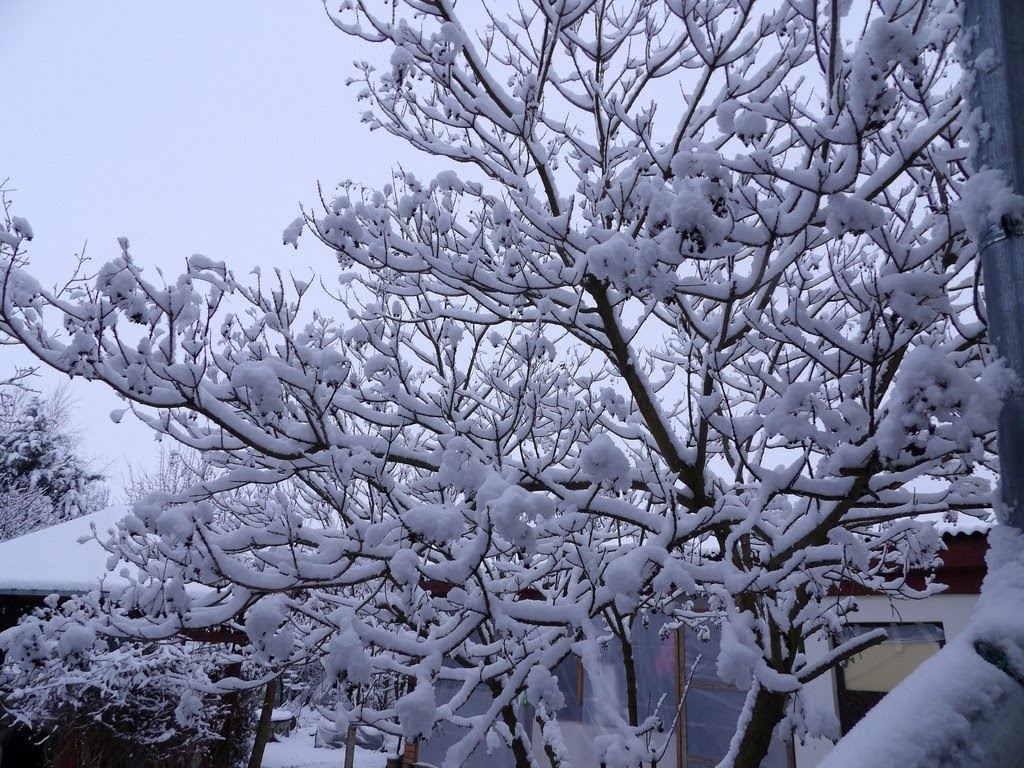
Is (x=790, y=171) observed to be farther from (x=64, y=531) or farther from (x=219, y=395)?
(x=64, y=531)

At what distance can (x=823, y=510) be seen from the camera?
291 cm

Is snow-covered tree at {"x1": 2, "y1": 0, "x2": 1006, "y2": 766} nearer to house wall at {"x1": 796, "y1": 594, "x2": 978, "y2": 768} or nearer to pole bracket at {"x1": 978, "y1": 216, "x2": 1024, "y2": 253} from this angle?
pole bracket at {"x1": 978, "y1": 216, "x2": 1024, "y2": 253}

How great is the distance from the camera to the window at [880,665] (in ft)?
22.3

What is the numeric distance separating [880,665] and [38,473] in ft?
95.5

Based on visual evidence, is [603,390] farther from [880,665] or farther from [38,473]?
[38,473]

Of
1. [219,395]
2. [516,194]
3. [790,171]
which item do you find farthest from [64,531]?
[790,171]

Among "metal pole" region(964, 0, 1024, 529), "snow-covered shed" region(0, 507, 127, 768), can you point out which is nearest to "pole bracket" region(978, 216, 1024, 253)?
"metal pole" region(964, 0, 1024, 529)

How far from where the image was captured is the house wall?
6.54 metres

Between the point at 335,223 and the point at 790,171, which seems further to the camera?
the point at 335,223

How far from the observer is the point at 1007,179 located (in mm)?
1098

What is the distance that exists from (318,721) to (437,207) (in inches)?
1074

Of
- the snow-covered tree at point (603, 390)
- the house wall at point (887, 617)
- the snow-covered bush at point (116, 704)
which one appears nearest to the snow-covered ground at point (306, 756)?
the snow-covered bush at point (116, 704)

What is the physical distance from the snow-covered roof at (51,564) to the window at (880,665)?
31.7 feet

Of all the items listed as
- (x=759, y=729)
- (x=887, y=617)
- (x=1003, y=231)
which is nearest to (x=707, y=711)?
(x=887, y=617)
